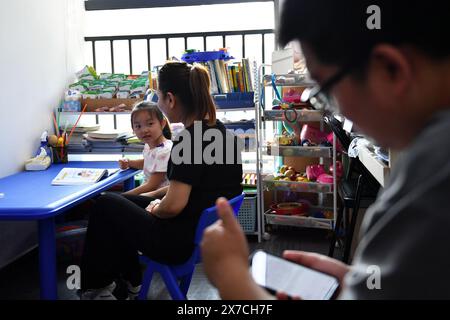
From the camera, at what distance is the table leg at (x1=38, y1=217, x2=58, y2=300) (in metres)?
1.78

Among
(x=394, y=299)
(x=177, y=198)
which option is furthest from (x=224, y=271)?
(x=177, y=198)

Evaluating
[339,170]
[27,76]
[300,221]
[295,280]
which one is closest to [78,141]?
[27,76]

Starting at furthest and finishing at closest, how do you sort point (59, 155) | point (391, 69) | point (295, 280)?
1. point (59, 155)
2. point (295, 280)
3. point (391, 69)

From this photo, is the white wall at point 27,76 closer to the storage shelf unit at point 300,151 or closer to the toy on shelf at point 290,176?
the storage shelf unit at point 300,151

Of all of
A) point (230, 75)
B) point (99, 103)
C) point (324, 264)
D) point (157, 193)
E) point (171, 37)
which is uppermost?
point (171, 37)

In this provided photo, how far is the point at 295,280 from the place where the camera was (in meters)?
0.76

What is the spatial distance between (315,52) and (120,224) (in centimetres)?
147

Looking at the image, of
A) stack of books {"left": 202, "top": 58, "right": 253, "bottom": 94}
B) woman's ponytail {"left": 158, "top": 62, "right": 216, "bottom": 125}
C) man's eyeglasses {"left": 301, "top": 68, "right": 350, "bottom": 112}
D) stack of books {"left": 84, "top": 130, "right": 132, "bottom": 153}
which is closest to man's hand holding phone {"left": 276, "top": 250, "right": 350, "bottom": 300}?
man's eyeglasses {"left": 301, "top": 68, "right": 350, "bottom": 112}

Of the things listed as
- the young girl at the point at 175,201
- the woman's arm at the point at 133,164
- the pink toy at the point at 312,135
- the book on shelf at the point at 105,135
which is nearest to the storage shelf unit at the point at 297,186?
the pink toy at the point at 312,135

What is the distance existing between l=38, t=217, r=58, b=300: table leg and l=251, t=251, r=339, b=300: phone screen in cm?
122

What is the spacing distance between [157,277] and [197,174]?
3.63ft

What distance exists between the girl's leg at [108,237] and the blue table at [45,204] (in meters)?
0.13

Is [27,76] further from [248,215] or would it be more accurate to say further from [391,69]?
[391,69]

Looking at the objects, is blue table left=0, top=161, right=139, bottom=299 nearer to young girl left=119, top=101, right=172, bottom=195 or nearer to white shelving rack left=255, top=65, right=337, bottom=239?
young girl left=119, top=101, right=172, bottom=195
